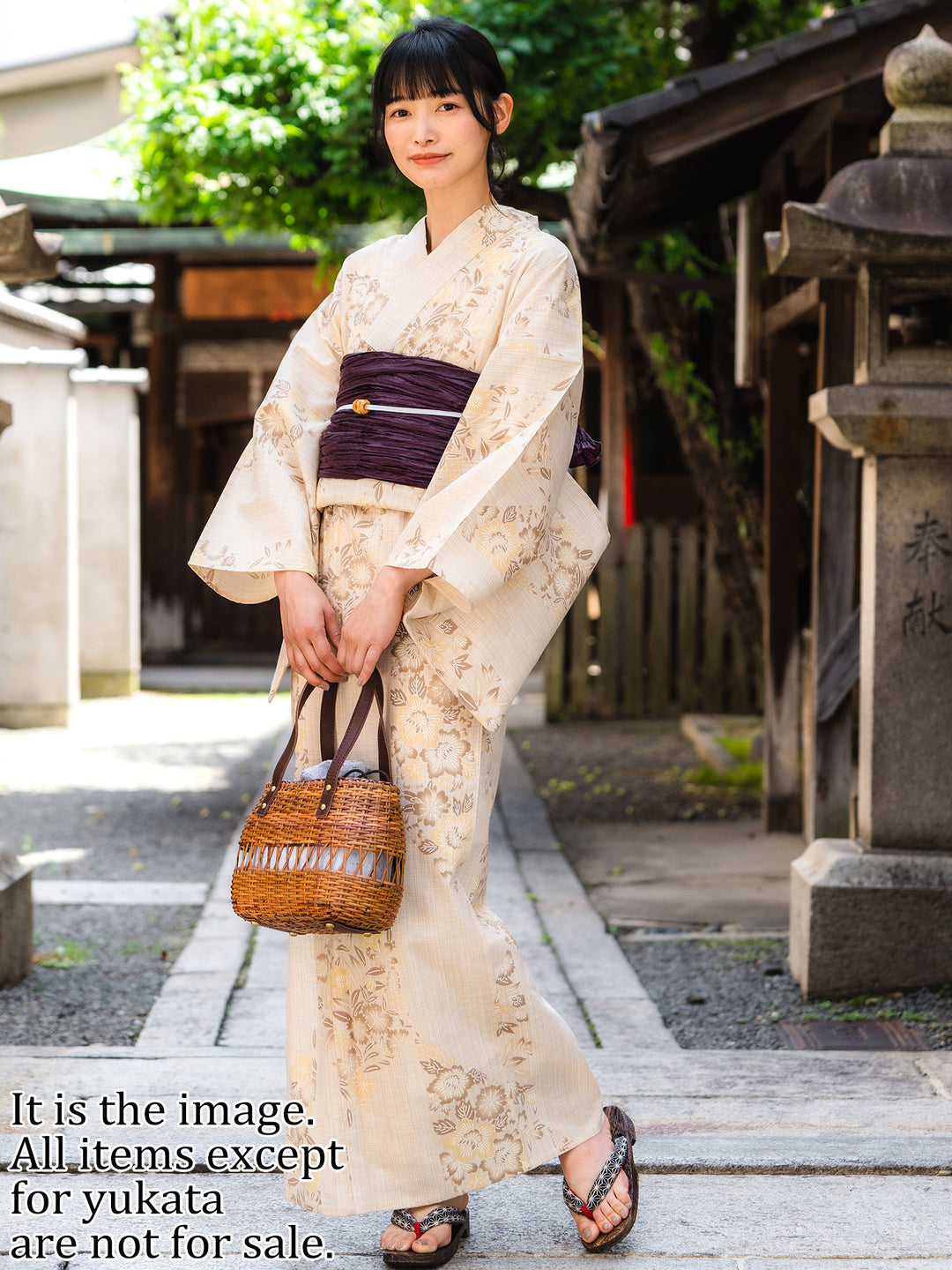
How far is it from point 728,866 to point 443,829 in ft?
11.8

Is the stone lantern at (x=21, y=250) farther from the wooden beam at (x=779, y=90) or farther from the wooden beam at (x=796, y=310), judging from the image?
the wooden beam at (x=796, y=310)

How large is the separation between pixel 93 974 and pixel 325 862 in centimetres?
239

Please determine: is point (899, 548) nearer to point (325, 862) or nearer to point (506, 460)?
point (506, 460)

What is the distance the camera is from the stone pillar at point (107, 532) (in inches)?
446

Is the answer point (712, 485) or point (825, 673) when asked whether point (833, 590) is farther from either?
point (712, 485)

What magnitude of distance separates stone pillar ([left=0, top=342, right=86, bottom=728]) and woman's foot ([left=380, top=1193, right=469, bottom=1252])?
8018 millimetres

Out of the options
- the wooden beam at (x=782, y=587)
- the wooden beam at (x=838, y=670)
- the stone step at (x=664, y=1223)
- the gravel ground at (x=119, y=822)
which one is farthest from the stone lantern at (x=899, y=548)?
the wooden beam at (x=782, y=587)

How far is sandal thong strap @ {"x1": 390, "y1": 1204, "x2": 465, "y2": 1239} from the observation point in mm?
2314

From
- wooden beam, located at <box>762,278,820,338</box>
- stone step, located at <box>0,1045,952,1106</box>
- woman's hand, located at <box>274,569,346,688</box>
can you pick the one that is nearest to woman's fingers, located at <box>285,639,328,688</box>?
woman's hand, located at <box>274,569,346,688</box>

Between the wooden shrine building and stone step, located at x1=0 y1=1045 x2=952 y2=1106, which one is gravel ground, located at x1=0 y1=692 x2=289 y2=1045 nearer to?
stone step, located at x1=0 y1=1045 x2=952 y2=1106

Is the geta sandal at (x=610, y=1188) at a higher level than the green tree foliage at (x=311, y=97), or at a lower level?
lower

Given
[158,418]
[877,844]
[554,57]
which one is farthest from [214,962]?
[158,418]

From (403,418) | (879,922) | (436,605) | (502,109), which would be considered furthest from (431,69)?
(879,922)

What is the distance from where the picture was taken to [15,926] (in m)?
3.96
